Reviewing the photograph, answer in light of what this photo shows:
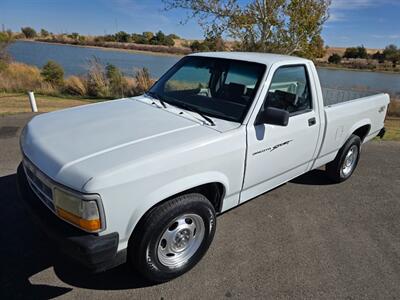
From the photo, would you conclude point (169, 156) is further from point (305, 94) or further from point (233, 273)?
point (305, 94)

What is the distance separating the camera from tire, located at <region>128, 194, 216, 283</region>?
91.1 inches

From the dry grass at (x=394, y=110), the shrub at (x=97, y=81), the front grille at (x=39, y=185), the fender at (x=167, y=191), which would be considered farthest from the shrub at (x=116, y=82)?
the dry grass at (x=394, y=110)

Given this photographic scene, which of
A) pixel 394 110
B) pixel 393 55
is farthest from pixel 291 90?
pixel 393 55

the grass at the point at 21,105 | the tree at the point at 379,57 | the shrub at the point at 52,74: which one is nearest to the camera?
the grass at the point at 21,105

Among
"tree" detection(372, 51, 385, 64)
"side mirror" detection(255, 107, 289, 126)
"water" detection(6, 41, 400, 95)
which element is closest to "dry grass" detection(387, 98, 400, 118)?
"water" detection(6, 41, 400, 95)

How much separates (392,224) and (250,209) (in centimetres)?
177

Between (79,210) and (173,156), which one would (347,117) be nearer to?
(173,156)

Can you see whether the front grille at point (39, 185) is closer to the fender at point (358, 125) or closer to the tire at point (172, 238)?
the tire at point (172, 238)

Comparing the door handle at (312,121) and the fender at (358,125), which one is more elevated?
the door handle at (312,121)

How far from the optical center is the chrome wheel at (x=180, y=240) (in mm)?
2600

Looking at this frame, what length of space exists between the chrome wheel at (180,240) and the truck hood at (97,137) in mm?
701

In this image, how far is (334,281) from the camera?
2.74 m

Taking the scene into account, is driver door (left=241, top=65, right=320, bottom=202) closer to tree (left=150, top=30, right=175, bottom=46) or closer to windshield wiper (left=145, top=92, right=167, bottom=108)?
windshield wiper (left=145, top=92, right=167, bottom=108)

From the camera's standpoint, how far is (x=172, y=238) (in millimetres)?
2625
